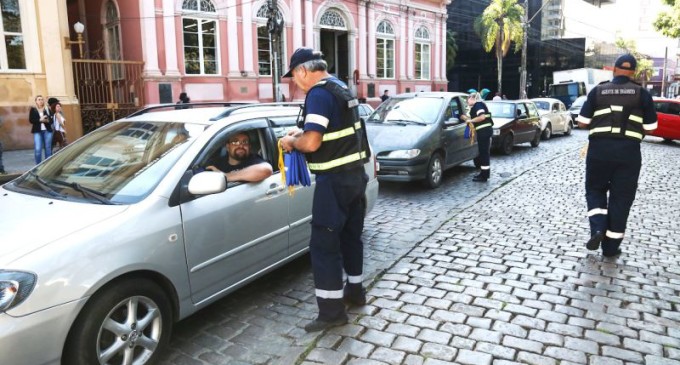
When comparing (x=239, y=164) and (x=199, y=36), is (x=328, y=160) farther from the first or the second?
(x=199, y=36)

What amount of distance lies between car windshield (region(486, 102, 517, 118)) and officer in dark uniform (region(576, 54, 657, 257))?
9.22 metres

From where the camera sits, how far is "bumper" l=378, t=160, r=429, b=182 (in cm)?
864

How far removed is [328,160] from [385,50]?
25.4m

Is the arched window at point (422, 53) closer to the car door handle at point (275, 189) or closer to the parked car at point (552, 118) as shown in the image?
the parked car at point (552, 118)

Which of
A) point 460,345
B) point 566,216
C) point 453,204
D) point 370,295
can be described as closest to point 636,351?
point 460,345

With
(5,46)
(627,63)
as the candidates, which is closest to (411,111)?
(627,63)

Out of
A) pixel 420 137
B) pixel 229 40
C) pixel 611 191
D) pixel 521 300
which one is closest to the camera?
pixel 521 300

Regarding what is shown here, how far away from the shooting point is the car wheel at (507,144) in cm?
1380

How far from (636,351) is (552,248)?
7.52 ft

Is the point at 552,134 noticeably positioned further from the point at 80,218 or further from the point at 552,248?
the point at 80,218

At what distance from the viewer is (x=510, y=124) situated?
13.9m

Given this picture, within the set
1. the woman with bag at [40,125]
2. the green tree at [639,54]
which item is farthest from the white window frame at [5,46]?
the green tree at [639,54]

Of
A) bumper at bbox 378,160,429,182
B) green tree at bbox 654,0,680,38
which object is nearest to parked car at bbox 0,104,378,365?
bumper at bbox 378,160,429,182

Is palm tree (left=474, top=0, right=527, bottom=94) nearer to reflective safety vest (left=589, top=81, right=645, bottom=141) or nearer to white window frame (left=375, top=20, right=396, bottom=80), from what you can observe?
white window frame (left=375, top=20, right=396, bottom=80)
